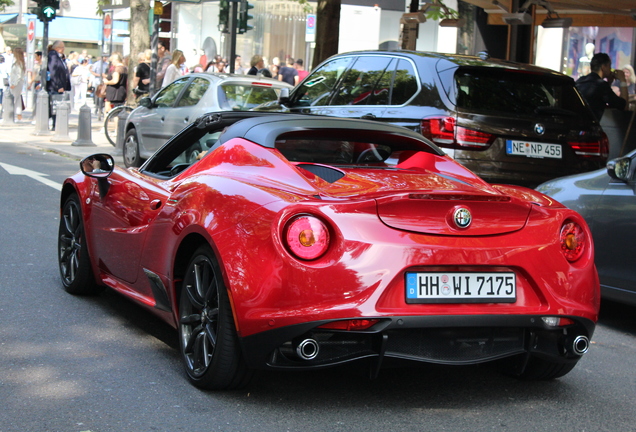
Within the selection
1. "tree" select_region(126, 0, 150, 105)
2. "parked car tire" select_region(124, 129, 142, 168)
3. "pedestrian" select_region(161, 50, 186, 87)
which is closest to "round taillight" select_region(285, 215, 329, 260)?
"parked car tire" select_region(124, 129, 142, 168)

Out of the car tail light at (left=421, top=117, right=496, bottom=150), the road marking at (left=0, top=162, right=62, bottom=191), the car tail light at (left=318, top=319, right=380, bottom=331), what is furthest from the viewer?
the road marking at (left=0, top=162, right=62, bottom=191)

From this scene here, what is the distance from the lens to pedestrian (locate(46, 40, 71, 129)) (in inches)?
922

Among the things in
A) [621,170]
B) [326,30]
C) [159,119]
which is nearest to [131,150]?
[159,119]

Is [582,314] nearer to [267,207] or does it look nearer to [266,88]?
[267,207]

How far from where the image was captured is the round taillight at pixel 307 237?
3816 millimetres

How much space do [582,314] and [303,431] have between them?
4.38 ft

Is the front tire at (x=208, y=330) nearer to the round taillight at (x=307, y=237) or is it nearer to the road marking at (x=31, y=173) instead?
the round taillight at (x=307, y=237)

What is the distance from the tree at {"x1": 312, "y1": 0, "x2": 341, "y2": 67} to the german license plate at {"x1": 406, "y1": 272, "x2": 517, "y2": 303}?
11.6 meters

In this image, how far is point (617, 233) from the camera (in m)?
6.29

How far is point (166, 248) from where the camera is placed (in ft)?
15.5

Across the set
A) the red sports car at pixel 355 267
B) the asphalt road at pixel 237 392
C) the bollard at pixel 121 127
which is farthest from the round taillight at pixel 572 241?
the bollard at pixel 121 127

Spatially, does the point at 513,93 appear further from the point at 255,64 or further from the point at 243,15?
the point at 255,64

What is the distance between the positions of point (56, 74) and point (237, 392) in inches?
815

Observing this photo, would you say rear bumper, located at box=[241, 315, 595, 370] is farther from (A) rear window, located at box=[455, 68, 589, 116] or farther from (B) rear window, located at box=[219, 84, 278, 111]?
(B) rear window, located at box=[219, 84, 278, 111]
